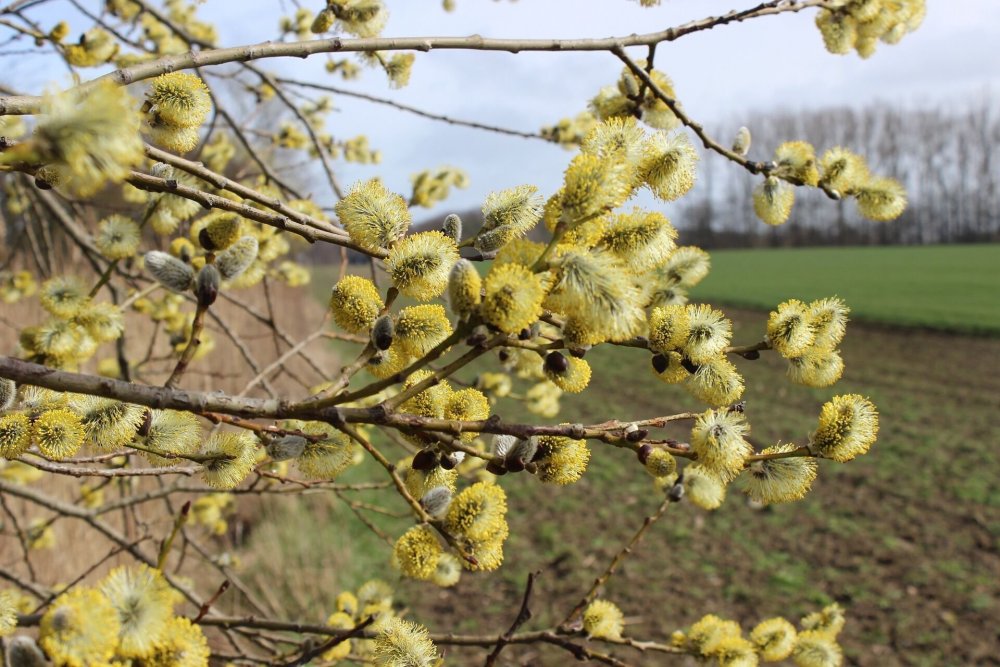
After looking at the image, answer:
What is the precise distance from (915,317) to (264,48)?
21.8 m

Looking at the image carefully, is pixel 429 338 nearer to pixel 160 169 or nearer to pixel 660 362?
pixel 660 362

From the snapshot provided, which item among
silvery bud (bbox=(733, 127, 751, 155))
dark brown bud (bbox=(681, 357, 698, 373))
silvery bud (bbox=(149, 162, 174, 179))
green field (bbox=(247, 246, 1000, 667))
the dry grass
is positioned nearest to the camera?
dark brown bud (bbox=(681, 357, 698, 373))

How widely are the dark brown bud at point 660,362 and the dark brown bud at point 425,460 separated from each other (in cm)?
34

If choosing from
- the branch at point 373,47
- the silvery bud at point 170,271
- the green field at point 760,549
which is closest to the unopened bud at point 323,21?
the branch at point 373,47

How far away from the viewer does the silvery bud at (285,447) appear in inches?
38.8

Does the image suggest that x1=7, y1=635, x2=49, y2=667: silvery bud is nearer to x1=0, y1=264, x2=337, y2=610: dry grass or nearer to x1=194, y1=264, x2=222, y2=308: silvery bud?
x1=194, y1=264, x2=222, y2=308: silvery bud

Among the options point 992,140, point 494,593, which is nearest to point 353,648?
point 494,593

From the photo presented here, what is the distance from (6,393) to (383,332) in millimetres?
650

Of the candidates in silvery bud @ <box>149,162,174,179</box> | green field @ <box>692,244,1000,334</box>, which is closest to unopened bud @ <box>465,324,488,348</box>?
silvery bud @ <box>149,162,174,179</box>

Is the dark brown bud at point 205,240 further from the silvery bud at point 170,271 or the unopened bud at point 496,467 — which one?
the unopened bud at point 496,467

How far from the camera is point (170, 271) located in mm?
1060

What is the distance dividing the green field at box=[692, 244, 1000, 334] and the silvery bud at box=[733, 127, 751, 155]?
19.0 m

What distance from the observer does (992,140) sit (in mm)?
63938

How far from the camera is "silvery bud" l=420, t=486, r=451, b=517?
3.08 ft
